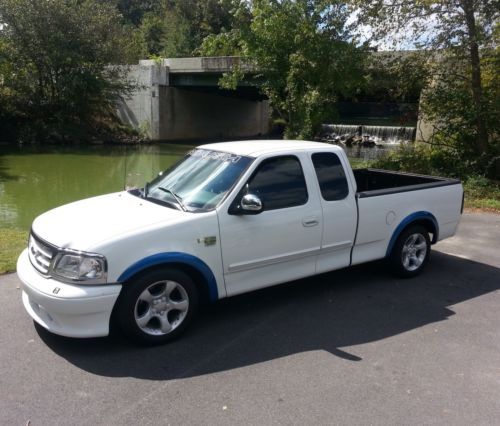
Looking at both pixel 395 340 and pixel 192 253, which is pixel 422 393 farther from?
pixel 192 253

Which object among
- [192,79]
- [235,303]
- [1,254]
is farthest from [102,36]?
[235,303]

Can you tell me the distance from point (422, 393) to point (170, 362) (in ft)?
6.54

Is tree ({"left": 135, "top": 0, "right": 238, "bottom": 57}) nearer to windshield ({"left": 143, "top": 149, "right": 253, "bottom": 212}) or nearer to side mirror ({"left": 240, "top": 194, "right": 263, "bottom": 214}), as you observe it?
windshield ({"left": 143, "top": 149, "right": 253, "bottom": 212})

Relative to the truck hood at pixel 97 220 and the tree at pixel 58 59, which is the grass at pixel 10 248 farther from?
the tree at pixel 58 59

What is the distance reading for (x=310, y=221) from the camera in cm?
516

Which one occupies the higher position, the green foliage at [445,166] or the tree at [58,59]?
the tree at [58,59]

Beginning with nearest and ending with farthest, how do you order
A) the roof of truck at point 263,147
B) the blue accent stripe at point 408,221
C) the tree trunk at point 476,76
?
the roof of truck at point 263,147, the blue accent stripe at point 408,221, the tree trunk at point 476,76

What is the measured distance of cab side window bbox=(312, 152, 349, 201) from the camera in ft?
17.6

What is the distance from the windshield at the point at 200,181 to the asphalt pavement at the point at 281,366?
1210 millimetres

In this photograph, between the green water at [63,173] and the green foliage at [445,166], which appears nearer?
the green foliage at [445,166]

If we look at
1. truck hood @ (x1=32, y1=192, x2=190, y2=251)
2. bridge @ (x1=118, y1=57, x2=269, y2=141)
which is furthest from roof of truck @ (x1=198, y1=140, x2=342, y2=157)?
bridge @ (x1=118, y1=57, x2=269, y2=141)

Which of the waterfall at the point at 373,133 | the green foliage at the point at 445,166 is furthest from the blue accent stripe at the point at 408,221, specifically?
the waterfall at the point at 373,133

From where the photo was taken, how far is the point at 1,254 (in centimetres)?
671

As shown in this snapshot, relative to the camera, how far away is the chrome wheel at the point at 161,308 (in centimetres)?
427
